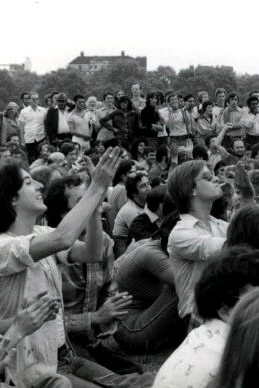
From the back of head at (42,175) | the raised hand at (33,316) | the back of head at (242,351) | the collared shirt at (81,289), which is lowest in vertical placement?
the collared shirt at (81,289)

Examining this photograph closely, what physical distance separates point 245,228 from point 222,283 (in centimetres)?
102

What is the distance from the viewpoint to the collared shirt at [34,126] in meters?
15.3

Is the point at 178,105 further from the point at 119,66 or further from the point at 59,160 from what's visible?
the point at 119,66

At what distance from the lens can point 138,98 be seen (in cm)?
1611

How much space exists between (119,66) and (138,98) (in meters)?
72.3

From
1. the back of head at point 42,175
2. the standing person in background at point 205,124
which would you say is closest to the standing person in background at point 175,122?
the standing person in background at point 205,124

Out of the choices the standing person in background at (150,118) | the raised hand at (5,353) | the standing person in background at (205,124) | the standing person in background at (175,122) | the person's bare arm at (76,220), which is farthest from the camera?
the standing person in background at (205,124)

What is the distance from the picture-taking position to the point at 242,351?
203cm

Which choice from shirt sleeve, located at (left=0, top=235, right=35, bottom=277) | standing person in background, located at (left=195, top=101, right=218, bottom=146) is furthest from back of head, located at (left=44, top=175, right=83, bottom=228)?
standing person in background, located at (left=195, top=101, right=218, bottom=146)

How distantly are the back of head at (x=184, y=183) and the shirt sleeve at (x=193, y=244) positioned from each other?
24 centimetres

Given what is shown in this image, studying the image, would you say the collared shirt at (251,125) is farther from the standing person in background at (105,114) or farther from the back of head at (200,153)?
the back of head at (200,153)

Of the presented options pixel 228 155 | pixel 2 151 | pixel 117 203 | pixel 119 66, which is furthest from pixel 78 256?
pixel 119 66

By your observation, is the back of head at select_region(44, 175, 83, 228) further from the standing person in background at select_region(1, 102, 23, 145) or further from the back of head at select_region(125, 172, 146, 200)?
the standing person in background at select_region(1, 102, 23, 145)

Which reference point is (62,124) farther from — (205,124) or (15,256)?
(15,256)
